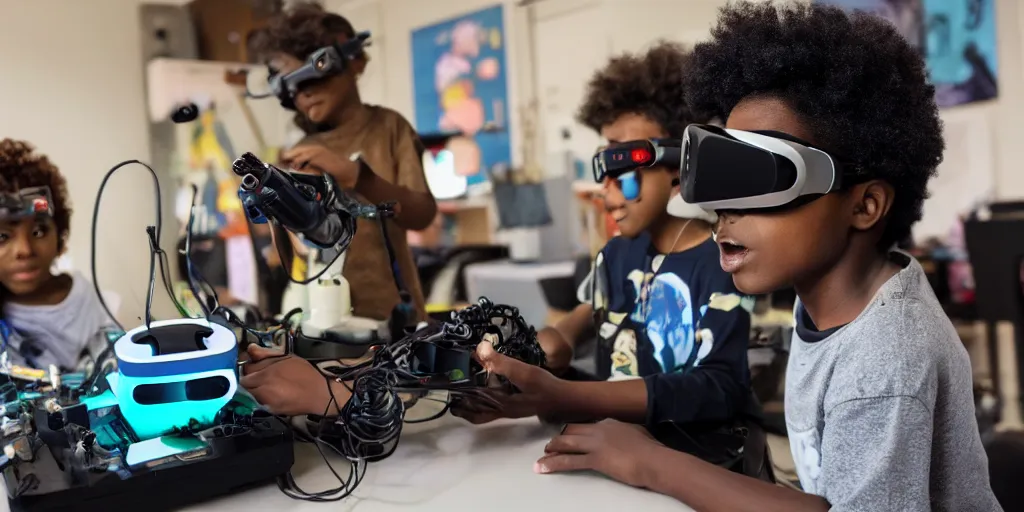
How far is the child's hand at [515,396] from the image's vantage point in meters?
0.95

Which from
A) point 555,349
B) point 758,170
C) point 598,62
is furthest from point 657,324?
point 598,62

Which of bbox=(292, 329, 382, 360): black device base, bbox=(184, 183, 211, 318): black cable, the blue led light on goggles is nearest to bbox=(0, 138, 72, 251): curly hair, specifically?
bbox=(184, 183, 211, 318): black cable

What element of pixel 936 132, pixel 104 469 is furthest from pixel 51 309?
pixel 936 132

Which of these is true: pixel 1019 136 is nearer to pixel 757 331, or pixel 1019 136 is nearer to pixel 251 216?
pixel 757 331

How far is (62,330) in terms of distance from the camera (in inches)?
48.4

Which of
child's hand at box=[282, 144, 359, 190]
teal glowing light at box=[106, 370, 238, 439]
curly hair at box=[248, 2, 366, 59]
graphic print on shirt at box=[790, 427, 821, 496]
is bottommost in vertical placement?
graphic print on shirt at box=[790, 427, 821, 496]

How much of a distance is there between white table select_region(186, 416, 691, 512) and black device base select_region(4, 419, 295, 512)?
0.9 inches

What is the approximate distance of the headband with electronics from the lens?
113cm

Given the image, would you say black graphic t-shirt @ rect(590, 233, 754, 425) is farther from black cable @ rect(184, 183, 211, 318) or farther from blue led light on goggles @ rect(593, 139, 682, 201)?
black cable @ rect(184, 183, 211, 318)

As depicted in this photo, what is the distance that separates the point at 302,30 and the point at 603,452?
864 millimetres

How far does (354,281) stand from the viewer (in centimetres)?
121

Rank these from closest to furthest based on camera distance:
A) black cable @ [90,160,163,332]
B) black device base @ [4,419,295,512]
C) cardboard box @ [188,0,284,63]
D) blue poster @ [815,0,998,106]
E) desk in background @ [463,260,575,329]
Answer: black device base @ [4,419,295,512], black cable @ [90,160,163,332], cardboard box @ [188,0,284,63], desk in background @ [463,260,575,329], blue poster @ [815,0,998,106]

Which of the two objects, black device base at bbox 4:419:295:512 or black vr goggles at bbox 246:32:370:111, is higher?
black vr goggles at bbox 246:32:370:111

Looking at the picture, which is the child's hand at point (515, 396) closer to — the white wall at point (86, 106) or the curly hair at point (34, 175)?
the white wall at point (86, 106)
